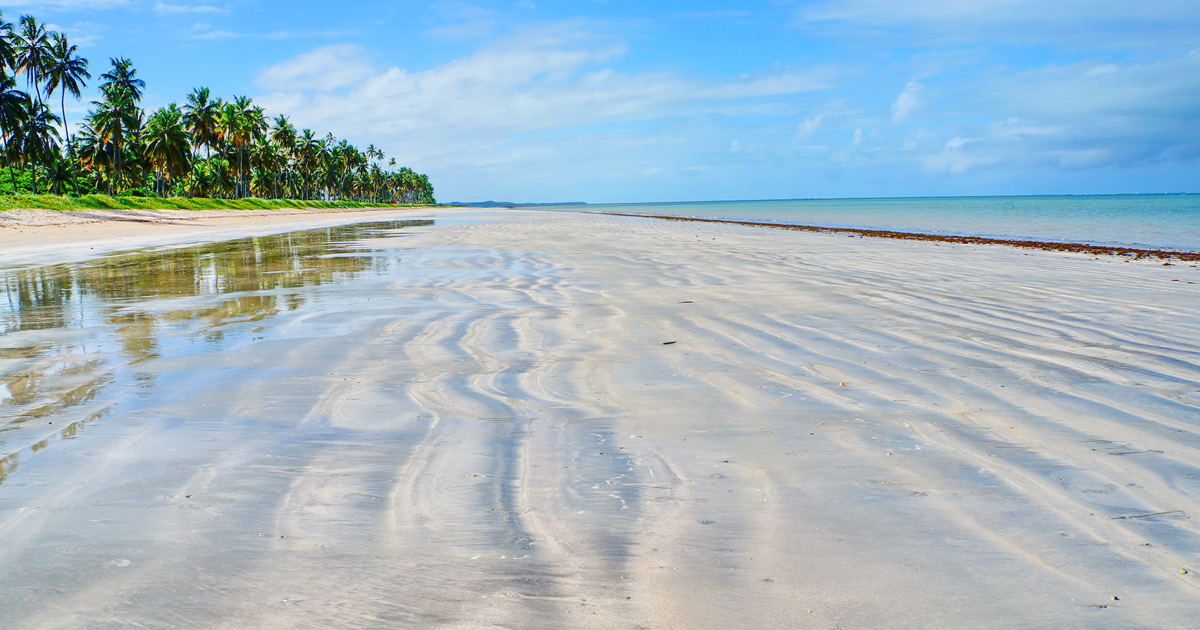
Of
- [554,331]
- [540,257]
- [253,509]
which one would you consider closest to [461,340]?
[554,331]

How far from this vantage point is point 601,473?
2.82 metres

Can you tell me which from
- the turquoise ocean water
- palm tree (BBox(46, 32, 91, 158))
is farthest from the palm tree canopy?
the turquoise ocean water

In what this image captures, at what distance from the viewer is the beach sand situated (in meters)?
1.93

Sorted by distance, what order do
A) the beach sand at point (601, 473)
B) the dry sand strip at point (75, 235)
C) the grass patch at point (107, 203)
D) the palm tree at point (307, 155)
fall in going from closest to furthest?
the beach sand at point (601, 473)
the dry sand strip at point (75, 235)
the grass patch at point (107, 203)
the palm tree at point (307, 155)

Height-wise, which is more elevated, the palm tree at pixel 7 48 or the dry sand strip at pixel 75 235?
the palm tree at pixel 7 48

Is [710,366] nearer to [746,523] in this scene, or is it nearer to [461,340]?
[461,340]

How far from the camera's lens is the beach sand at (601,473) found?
1927 mm

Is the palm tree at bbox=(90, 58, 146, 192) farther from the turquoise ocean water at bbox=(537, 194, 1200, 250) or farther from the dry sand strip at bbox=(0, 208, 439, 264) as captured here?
the turquoise ocean water at bbox=(537, 194, 1200, 250)

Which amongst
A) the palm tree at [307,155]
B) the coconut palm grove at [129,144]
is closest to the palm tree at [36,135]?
the coconut palm grove at [129,144]

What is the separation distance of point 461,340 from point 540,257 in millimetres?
7863

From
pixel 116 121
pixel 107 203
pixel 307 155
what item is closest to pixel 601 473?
pixel 107 203

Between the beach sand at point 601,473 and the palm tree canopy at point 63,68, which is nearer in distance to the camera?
the beach sand at point 601,473

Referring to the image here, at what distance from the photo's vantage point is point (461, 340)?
556 centimetres

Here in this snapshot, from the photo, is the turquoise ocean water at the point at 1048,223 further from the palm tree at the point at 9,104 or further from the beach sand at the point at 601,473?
the palm tree at the point at 9,104
